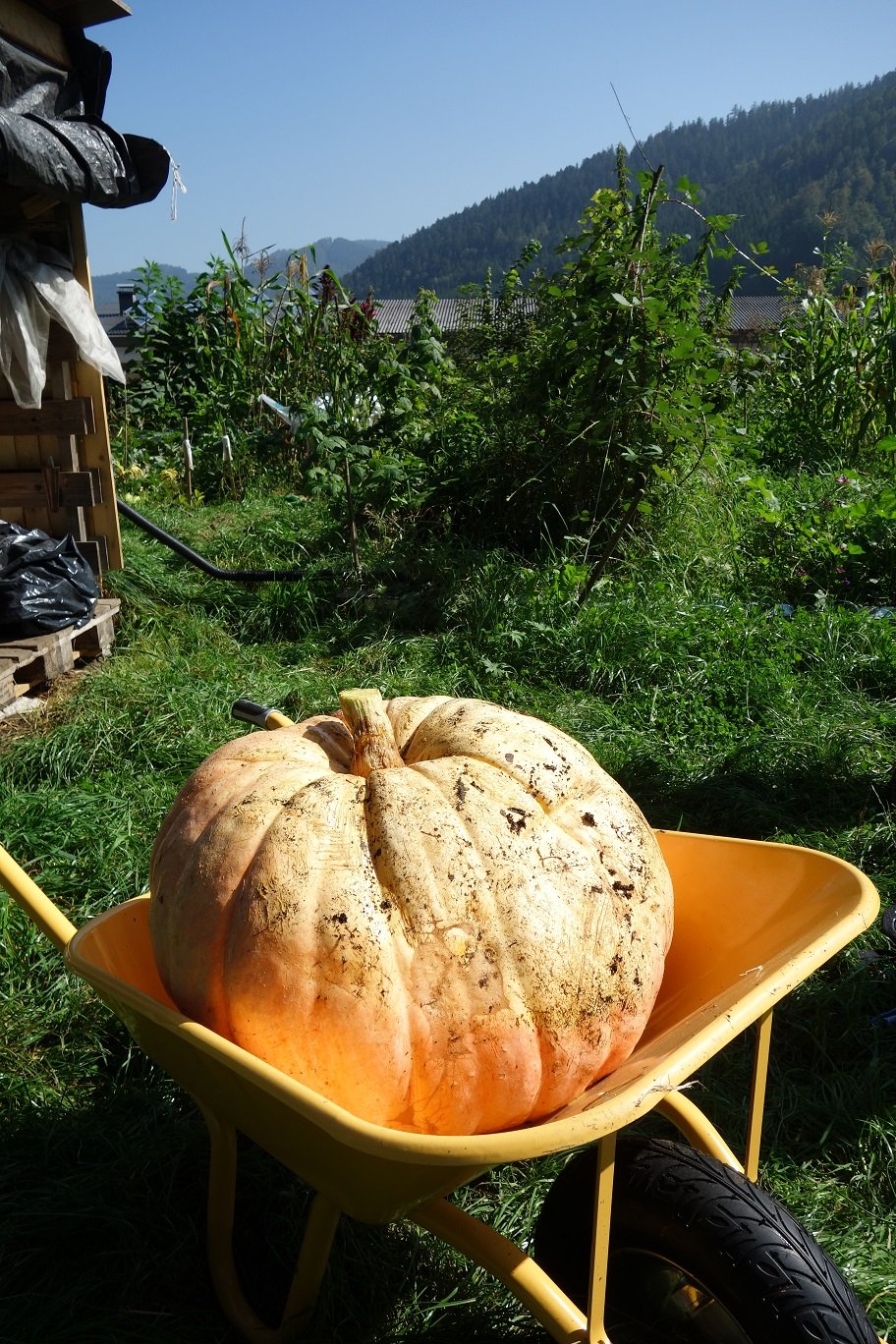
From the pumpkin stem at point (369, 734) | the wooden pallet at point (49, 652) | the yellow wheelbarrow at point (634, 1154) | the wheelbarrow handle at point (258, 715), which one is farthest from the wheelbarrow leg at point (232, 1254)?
the wooden pallet at point (49, 652)

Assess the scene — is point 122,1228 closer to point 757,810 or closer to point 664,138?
point 757,810

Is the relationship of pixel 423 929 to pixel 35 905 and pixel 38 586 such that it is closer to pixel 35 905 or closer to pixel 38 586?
pixel 35 905

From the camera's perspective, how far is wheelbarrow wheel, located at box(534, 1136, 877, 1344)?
126cm

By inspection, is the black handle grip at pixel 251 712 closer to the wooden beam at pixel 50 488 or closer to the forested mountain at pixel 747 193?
the wooden beam at pixel 50 488

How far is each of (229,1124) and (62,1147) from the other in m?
0.71

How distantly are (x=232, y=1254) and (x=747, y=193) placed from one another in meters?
133

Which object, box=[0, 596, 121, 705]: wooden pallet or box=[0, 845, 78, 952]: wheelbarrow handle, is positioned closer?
box=[0, 845, 78, 952]: wheelbarrow handle

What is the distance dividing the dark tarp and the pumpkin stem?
10.6 ft

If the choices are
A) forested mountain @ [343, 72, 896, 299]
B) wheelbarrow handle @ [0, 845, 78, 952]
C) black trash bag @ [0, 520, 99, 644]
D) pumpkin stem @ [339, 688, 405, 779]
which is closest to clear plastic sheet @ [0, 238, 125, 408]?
black trash bag @ [0, 520, 99, 644]

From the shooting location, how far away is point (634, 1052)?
1.54 metres

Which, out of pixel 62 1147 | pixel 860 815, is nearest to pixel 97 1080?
pixel 62 1147

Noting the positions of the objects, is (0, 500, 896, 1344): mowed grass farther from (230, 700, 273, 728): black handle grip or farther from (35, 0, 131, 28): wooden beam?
(35, 0, 131, 28): wooden beam

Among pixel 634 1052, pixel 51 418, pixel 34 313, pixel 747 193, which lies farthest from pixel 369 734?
pixel 747 193

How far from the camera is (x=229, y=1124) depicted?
161 cm
